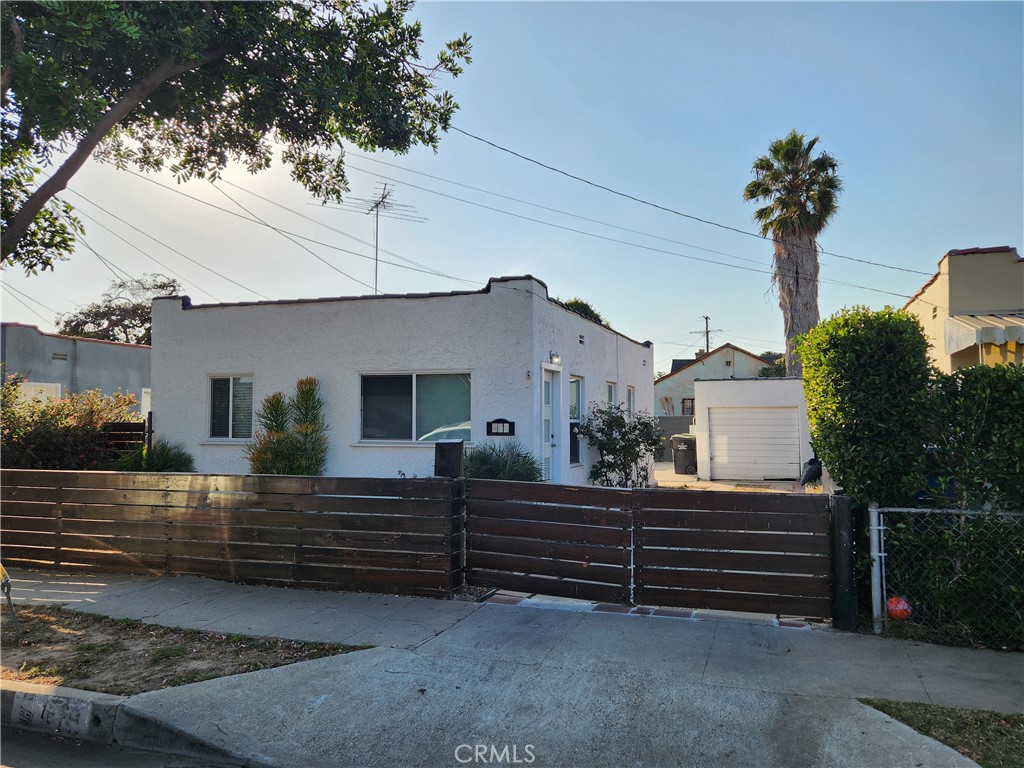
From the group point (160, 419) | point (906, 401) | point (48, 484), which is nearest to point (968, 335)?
point (906, 401)

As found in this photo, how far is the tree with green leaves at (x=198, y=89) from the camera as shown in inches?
312

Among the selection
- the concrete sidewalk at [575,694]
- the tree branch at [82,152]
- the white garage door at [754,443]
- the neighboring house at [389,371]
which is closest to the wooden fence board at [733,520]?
the concrete sidewalk at [575,694]

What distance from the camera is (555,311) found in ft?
38.2

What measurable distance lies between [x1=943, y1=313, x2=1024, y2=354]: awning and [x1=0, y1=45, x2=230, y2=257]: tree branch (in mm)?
10765

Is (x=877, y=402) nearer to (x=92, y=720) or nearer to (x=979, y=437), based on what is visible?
(x=979, y=437)

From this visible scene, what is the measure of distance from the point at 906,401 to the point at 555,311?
22.1 feet

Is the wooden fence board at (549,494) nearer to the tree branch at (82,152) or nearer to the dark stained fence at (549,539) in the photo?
the dark stained fence at (549,539)

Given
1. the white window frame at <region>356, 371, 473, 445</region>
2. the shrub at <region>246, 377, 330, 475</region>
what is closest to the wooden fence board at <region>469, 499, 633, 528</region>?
the white window frame at <region>356, 371, 473, 445</region>

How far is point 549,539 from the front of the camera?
250 inches

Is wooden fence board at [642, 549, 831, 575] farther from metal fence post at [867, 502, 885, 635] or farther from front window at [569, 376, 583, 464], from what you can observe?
front window at [569, 376, 583, 464]

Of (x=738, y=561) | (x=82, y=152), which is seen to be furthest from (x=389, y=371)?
(x=738, y=561)

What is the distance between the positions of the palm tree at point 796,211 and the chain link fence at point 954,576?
16569 millimetres

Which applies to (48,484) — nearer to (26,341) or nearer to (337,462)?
(337,462)

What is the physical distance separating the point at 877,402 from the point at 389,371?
7633 millimetres
